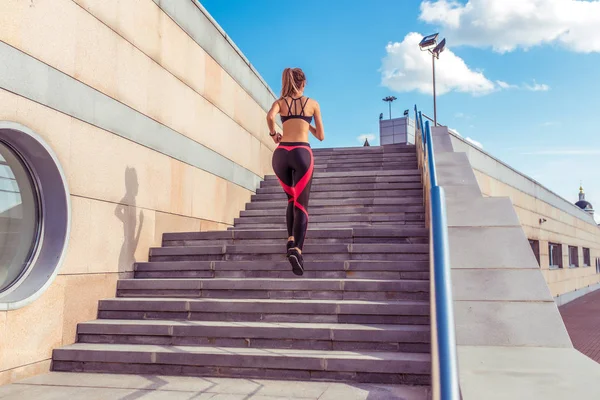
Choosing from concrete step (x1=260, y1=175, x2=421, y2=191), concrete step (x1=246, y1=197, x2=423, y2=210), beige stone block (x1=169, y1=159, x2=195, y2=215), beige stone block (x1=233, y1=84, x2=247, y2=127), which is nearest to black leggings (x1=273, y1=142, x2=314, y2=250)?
beige stone block (x1=169, y1=159, x2=195, y2=215)

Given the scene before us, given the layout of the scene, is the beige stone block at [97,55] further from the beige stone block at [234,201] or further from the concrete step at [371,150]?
the concrete step at [371,150]

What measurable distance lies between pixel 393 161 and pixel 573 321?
11006 mm

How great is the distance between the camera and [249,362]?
4711mm

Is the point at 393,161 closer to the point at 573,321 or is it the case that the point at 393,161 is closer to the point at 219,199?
the point at 219,199

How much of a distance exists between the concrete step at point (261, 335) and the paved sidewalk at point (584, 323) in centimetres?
866

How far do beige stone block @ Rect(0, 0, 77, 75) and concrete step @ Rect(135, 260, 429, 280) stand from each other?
8.61ft

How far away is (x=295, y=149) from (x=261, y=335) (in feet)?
6.85

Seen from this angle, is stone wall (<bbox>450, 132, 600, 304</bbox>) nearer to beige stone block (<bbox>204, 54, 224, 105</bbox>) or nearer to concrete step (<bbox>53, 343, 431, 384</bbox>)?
beige stone block (<bbox>204, 54, 224, 105</bbox>)

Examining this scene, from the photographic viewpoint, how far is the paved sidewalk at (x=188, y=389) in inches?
161

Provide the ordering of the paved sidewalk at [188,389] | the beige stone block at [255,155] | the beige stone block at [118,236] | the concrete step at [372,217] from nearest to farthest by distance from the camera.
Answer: the paved sidewalk at [188,389]
the beige stone block at [118,236]
the concrete step at [372,217]
the beige stone block at [255,155]

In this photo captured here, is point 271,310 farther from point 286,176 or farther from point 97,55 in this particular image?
point 97,55

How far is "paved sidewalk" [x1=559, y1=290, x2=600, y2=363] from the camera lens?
13258 millimetres

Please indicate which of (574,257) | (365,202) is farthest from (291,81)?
(574,257)

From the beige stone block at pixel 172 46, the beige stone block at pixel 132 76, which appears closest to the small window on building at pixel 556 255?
the beige stone block at pixel 172 46
